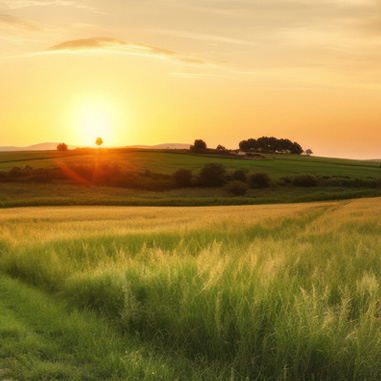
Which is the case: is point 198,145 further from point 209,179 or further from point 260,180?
point 260,180

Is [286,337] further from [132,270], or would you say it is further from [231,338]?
[132,270]

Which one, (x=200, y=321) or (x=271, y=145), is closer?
(x=200, y=321)

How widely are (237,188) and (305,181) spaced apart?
1457 cm

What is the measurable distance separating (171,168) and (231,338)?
78266 millimetres

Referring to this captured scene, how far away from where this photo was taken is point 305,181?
71.6 metres

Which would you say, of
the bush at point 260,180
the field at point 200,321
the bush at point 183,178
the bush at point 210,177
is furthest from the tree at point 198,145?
the field at point 200,321

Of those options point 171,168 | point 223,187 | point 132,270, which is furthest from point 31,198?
point 132,270

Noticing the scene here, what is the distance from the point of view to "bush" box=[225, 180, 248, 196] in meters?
63.6

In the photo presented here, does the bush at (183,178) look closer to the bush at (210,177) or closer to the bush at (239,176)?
the bush at (210,177)

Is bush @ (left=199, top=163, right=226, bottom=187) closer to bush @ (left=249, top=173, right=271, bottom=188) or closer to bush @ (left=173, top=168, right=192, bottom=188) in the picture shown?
bush @ (left=173, top=168, right=192, bottom=188)

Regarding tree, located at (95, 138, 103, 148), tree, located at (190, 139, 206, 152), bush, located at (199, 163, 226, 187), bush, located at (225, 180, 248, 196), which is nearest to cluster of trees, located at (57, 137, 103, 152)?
tree, located at (95, 138, 103, 148)

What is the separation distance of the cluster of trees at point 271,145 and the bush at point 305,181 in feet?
291

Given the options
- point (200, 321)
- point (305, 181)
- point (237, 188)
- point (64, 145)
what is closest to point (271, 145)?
point (64, 145)

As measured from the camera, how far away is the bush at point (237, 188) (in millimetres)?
63562
